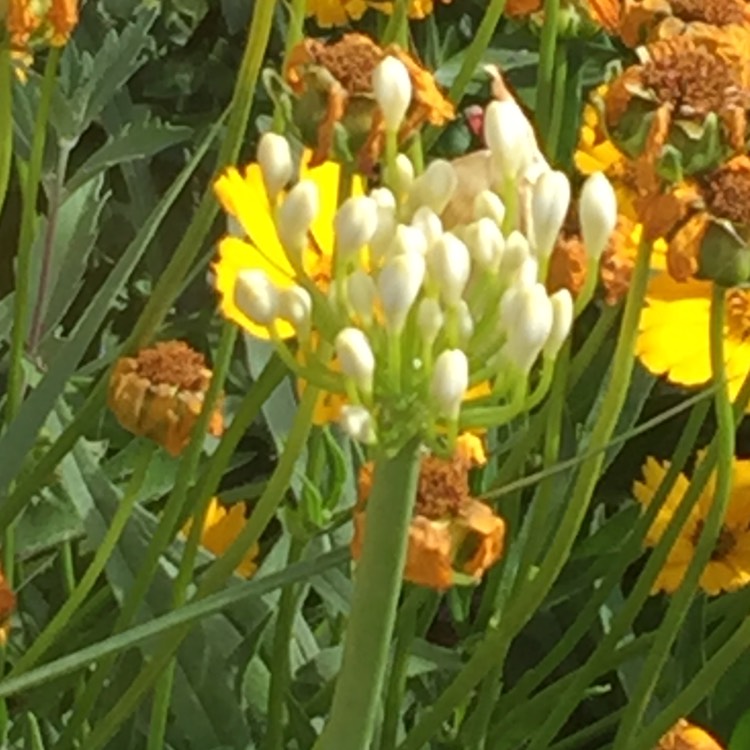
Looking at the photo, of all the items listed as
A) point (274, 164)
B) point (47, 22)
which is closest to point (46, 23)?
point (47, 22)

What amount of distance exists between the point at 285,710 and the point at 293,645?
0.17 ft

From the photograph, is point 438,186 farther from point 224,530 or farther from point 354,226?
point 224,530

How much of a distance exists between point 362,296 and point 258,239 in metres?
0.18

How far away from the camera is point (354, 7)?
0.66 m

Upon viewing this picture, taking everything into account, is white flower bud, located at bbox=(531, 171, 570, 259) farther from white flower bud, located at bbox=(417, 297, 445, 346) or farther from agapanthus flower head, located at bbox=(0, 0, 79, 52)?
agapanthus flower head, located at bbox=(0, 0, 79, 52)

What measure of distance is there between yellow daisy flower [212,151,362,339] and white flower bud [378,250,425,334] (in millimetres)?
136

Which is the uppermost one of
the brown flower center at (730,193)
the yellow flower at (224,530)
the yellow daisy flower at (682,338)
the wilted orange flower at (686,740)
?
the brown flower center at (730,193)

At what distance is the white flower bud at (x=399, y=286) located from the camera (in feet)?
0.96

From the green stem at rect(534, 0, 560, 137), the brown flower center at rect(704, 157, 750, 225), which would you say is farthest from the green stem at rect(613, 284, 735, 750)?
the green stem at rect(534, 0, 560, 137)

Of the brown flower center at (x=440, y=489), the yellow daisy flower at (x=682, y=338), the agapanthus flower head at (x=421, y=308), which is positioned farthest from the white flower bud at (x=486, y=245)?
the yellow daisy flower at (x=682, y=338)

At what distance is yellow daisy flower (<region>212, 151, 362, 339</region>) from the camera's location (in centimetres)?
45

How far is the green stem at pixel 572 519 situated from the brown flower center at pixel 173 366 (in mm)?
107

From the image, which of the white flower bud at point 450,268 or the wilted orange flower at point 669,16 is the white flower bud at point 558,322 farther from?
the wilted orange flower at point 669,16

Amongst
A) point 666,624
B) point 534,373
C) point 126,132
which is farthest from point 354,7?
point 666,624
